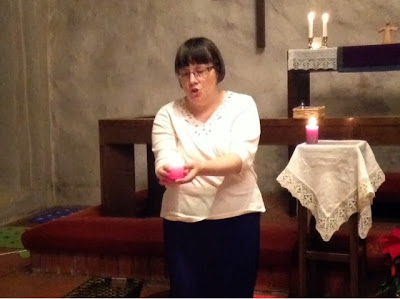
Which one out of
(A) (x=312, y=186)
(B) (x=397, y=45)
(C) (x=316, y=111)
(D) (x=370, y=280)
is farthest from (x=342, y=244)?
(B) (x=397, y=45)

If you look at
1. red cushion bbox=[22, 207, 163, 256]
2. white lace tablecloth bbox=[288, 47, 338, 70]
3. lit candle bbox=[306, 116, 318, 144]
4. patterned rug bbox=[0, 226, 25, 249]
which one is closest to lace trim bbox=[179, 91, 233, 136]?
lit candle bbox=[306, 116, 318, 144]

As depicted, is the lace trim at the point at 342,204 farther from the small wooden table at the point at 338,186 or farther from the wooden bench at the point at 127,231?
the wooden bench at the point at 127,231

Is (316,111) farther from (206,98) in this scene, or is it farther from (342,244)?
(206,98)

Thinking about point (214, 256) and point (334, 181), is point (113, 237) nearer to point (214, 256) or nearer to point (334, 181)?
point (214, 256)

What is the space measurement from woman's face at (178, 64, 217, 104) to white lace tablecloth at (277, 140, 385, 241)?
0.71 meters

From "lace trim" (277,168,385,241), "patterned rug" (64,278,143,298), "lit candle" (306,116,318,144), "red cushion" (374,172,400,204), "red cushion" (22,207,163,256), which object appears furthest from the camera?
"red cushion" (374,172,400,204)

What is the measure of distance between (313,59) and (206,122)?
2089 millimetres

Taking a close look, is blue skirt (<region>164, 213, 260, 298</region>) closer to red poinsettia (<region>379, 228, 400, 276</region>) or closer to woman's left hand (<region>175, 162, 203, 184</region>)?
woman's left hand (<region>175, 162, 203, 184</region>)

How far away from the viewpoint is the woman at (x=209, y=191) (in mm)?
2207

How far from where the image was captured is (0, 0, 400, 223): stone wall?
16.6 ft

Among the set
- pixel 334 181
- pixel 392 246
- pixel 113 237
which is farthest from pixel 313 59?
pixel 113 237

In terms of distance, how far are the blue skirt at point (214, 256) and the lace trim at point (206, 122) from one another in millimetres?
355

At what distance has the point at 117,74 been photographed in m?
5.66

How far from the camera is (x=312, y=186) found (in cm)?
274
